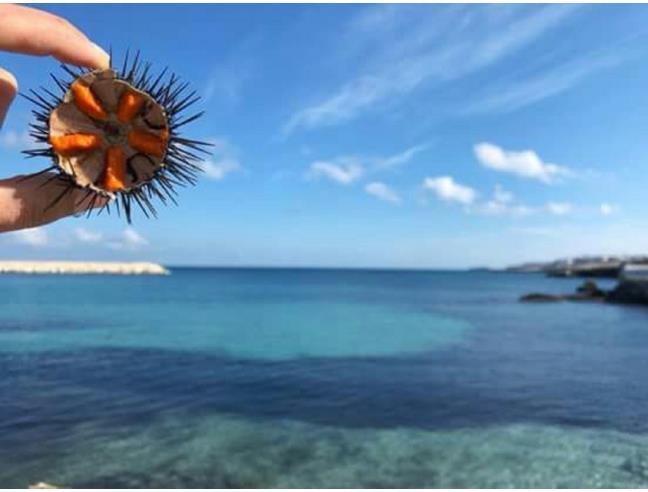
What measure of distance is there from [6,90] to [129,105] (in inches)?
20.0

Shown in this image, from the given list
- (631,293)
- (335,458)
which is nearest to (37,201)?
(335,458)

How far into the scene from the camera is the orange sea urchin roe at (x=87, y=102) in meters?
2.21

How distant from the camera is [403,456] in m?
12.7

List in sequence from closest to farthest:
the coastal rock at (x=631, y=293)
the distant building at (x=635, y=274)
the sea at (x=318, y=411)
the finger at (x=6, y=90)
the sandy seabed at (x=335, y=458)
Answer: the finger at (x=6, y=90)
the sandy seabed at (x=335, y=458)
the sea at (x=318, y=411)
the coastal rock at (x=631, y=293)
the distant building at (x=635, y=274)

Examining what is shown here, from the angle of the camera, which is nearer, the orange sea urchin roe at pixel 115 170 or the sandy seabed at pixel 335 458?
the orange sea urchin roe at pixel 115 170

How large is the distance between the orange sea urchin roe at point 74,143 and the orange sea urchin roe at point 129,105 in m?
0.13

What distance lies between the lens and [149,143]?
2.26 metres

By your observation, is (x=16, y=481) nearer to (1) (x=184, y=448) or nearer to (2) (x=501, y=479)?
(1) (x=184, y=448)

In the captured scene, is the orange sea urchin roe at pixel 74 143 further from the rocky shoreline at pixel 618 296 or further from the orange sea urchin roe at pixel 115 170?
the rocky shoreline at pixel 618 296

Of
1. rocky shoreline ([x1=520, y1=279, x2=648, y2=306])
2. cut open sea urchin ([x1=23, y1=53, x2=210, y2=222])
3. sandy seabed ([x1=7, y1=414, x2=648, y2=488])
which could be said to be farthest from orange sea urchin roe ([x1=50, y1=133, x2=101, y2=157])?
rocky shoreline ([x1=520, y1=279, x2=648, y2=306])

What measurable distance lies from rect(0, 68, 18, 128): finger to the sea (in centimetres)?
1055

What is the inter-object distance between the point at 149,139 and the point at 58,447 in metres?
13.1

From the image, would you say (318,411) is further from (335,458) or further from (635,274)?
(635,274)

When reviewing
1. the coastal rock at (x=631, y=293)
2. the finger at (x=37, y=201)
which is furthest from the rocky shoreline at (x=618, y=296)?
the finger at (x=37, y=201)
